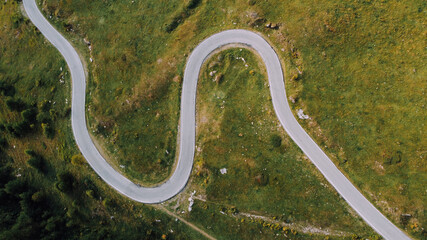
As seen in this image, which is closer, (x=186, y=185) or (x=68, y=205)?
(x=186, y=185)

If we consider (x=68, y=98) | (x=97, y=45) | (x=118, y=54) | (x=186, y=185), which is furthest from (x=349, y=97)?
(x=68, y=98)

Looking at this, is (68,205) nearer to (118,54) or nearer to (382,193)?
(118,54)

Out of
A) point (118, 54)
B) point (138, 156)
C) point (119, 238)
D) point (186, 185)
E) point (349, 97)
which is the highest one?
point (118, 54)

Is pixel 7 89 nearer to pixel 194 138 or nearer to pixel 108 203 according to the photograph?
pixel 108 203

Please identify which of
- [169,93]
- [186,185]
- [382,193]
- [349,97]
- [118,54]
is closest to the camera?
[382,193]

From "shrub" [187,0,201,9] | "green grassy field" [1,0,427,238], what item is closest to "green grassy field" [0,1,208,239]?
"green grassy field" [1,0,427,238]

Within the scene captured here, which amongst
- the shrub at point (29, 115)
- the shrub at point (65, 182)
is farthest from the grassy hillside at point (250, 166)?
the shrub at point (29, 115)

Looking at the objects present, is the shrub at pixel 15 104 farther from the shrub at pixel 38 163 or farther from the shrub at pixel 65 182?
the shrub at pixel 65 182

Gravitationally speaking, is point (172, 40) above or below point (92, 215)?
above
